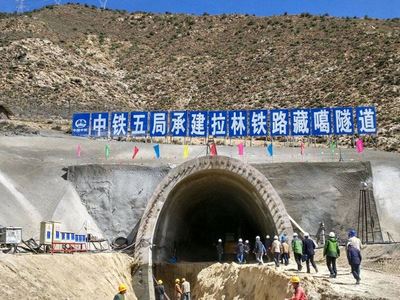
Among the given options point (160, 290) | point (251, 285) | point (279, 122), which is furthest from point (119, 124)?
point (251, 285)

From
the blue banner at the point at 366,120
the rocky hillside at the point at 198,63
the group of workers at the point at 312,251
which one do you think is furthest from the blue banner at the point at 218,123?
the rocky hillside at the point at 198,63

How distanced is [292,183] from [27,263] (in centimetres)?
1427

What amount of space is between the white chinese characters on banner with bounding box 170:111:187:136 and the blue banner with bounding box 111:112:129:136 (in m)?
2.66

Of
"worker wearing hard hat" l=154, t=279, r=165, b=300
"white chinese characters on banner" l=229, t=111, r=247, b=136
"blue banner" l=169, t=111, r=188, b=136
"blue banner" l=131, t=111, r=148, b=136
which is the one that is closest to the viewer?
"worker wearing hard hat" l=154, t=279, r=165, b=300

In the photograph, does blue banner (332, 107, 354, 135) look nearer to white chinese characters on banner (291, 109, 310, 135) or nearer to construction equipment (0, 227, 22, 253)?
white chinese characters on banner (291, 109, 310, 135)

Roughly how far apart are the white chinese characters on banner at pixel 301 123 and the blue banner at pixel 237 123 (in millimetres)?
2581

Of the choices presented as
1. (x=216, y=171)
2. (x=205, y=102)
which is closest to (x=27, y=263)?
(x=216, y=171)

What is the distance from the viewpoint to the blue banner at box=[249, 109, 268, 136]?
3009cm

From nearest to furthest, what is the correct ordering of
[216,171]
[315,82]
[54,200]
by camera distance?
[216,171]
[54,200]
[315,82]

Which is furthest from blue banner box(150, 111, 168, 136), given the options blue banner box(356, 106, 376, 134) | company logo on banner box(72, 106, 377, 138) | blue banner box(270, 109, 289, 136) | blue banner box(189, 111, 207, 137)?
blue banner box(356, 106, 376, 134)

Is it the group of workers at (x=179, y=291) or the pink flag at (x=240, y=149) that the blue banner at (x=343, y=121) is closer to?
the pink flag at (x=240, y=149)

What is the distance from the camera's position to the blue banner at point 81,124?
107 ft

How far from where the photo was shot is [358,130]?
1176 inches

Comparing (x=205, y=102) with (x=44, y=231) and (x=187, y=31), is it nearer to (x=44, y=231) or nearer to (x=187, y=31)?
(x=187, y=31)
